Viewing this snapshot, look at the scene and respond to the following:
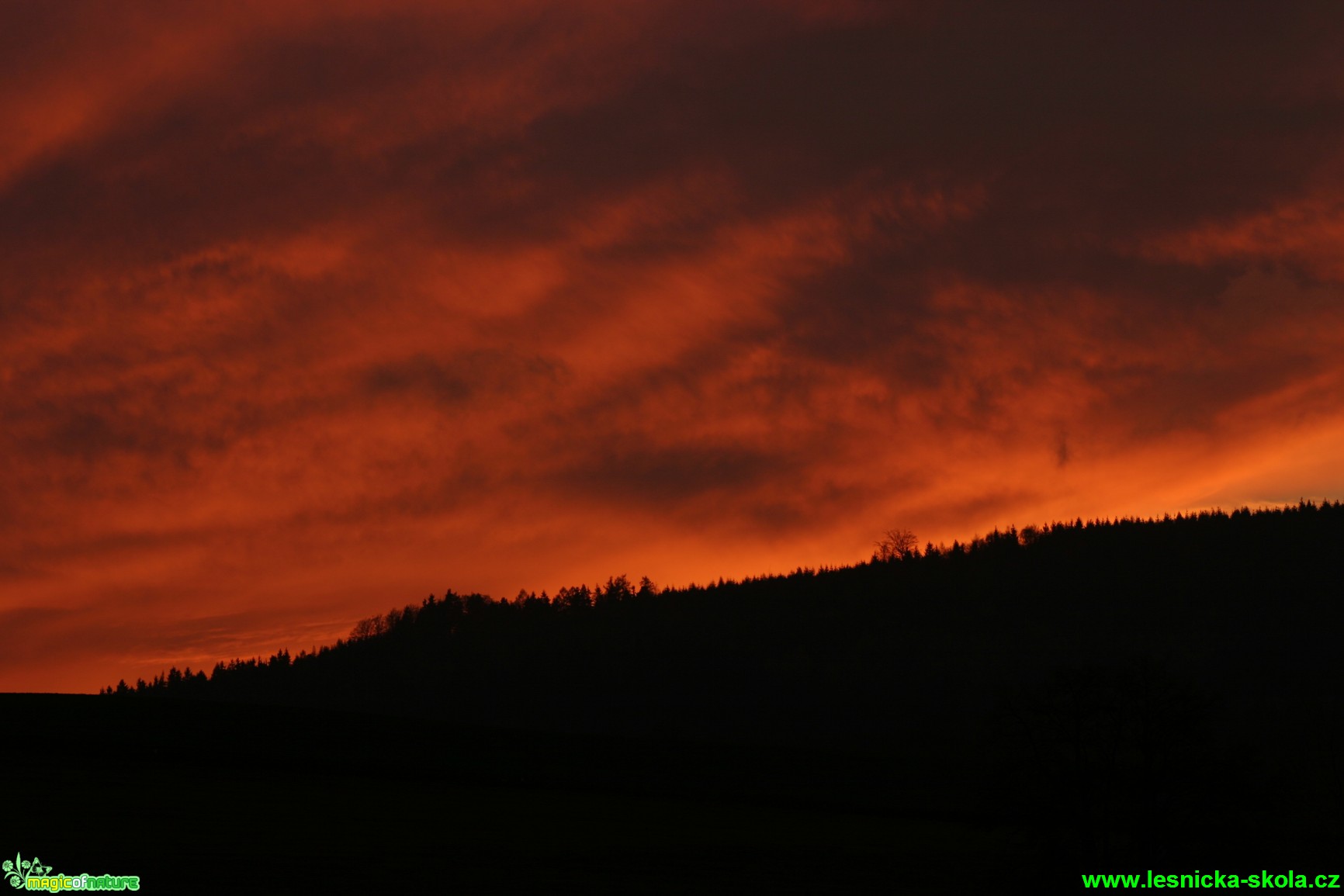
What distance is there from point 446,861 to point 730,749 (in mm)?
49797

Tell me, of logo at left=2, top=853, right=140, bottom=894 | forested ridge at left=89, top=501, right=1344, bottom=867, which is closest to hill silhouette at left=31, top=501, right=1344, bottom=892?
forested ridge at left=89, top=501, right=1344, bottom=867

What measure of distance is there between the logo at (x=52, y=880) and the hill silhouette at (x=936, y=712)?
15.2 m

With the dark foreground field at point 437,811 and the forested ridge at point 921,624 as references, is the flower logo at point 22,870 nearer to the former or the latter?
the dark foreground field at point 437,811

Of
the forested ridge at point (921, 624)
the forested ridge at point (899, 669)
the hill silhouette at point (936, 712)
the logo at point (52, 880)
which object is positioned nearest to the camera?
the logo at point (52, 880)

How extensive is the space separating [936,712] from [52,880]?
127408mm

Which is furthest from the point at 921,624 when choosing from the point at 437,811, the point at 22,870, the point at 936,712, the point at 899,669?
the point at 22,870

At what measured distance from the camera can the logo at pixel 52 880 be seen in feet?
107

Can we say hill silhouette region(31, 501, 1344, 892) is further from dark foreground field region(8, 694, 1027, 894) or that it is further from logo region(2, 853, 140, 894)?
logo region(2, 853, 140, 894)

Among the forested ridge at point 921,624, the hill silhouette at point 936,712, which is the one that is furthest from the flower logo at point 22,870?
the forested ridge at point 921,624

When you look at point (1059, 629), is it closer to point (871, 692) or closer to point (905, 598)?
point (905, 598)

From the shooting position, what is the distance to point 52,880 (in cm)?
3341

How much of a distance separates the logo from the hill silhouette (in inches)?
600

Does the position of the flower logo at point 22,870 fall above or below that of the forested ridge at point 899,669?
below

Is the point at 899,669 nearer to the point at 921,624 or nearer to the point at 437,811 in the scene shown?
the point at 921,624
